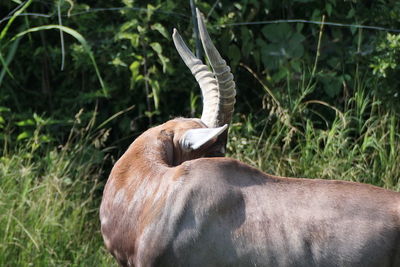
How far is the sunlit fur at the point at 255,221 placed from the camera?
395 centimetres


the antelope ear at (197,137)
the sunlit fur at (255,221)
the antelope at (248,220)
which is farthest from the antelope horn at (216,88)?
the sunlit fur at (255,221)

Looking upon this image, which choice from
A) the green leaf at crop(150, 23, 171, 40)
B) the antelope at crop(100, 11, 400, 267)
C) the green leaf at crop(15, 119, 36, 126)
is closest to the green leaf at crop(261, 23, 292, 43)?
the green leaf at crop(150, 23, 171, 40)

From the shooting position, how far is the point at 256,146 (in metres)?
6.68

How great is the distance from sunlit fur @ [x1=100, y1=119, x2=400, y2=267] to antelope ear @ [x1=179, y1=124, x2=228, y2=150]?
0.19 m

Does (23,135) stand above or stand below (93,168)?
above

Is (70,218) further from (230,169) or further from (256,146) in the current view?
(230,169)

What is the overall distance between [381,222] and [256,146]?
276 cm

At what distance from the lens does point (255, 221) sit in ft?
13.3

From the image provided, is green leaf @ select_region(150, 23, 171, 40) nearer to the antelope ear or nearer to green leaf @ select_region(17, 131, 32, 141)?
green leaf @ select_region(17, 131, 32, 141)

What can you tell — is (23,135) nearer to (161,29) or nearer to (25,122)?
→ (25,122)

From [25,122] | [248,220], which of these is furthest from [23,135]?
[248,220]

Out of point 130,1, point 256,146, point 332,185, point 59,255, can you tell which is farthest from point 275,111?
point 332,185

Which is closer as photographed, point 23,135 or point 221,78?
point 221,78

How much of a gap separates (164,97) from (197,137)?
3209mm
